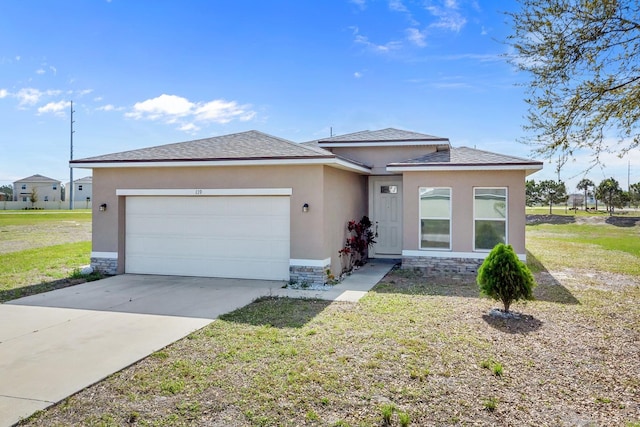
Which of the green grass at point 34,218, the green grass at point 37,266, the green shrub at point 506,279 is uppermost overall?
the green grass at point 34,218

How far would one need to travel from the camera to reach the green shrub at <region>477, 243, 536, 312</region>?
741cm

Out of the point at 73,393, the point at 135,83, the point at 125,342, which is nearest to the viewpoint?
the point at 73,393

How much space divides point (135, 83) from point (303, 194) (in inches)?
420

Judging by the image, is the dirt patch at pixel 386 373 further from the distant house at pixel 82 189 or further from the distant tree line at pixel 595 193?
the distant house at pixel 82 189

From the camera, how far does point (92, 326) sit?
22.7 ft

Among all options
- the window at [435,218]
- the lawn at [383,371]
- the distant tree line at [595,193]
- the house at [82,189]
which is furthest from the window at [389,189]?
the house at [82,189]

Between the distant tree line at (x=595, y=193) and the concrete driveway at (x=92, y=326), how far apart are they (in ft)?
145

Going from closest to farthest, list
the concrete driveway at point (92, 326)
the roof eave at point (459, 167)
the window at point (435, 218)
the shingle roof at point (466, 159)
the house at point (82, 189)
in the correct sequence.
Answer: the concrete driveway at point (92, 326)
the roof eave at point (459, 167)
the shingle roof at point (466, 159)
the window at point (435, 218)
the house at point (82, 189)

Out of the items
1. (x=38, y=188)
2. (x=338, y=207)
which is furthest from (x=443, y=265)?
(x=38, y=188)

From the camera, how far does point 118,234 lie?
11750 millimetres

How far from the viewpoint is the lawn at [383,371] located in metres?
4.12

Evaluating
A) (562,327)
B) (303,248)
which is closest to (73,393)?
(303,248)

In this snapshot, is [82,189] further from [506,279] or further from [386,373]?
[386,373]

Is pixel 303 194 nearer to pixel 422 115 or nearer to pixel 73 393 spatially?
pixel 73 393
